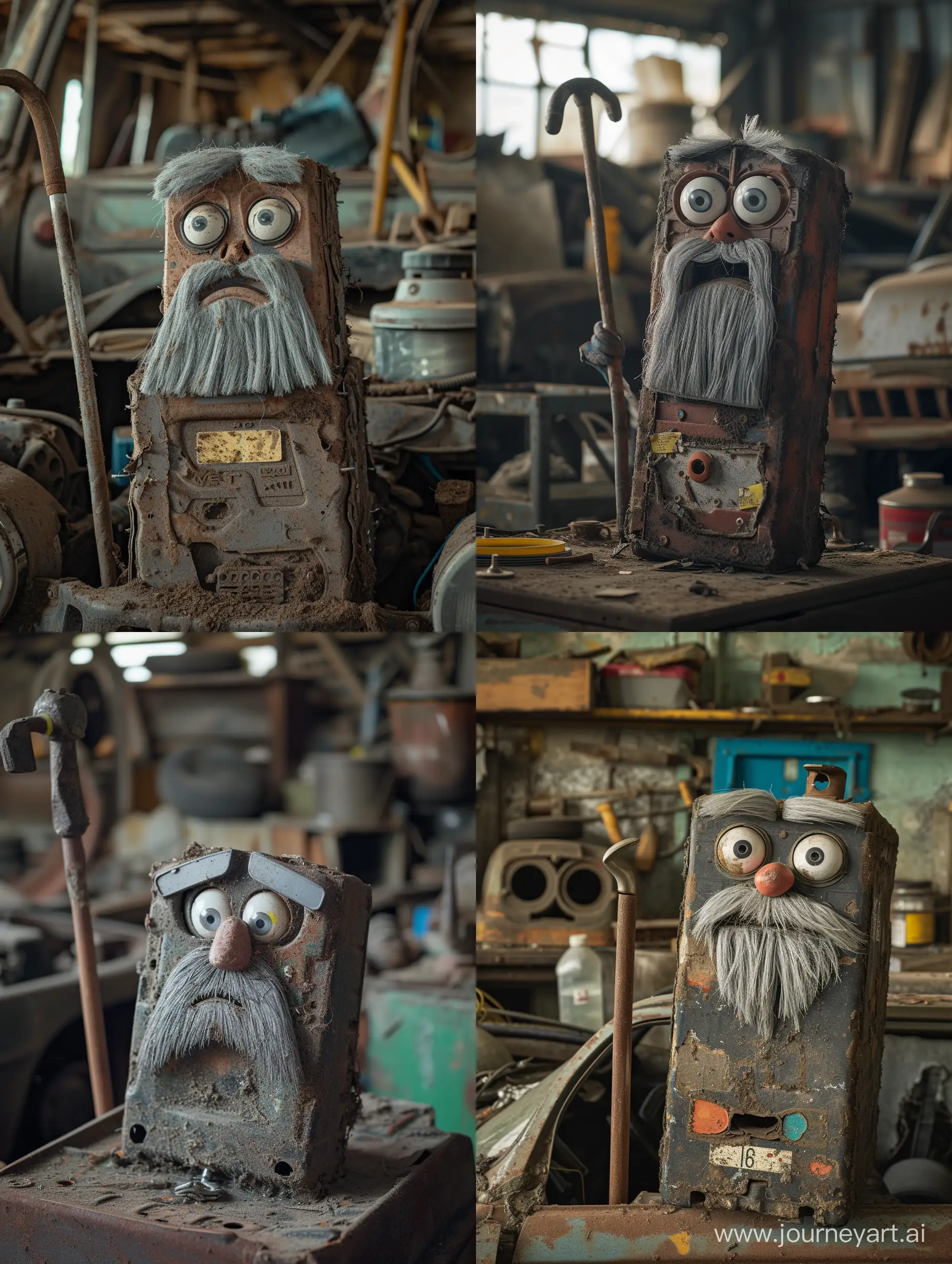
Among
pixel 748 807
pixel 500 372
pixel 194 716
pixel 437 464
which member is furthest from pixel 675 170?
pixel 194 716

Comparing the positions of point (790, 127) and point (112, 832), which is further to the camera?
point (790, 127)

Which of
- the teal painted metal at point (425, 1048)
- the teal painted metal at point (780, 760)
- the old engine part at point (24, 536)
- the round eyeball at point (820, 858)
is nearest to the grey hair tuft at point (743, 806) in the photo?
the round eyeball at point (820, 858)

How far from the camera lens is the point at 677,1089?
10.8ft

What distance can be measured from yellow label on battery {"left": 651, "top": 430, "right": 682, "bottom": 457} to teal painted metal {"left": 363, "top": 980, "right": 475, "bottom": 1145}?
267 centimetres

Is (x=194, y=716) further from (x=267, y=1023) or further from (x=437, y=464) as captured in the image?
(x=267, y=1023)

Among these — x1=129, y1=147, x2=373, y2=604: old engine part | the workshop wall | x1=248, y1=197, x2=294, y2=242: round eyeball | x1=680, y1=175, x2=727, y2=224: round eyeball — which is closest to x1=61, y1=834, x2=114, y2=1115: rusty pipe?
x1=129, y1=147, x2=373, y2=604: old engine part

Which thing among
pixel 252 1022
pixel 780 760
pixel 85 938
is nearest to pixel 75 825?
pixel 85 938

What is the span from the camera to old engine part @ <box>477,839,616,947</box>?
7.29 metres

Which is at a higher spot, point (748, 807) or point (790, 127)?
point (790, 127)

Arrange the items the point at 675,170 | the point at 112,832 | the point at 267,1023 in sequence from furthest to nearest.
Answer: the point at 112,832, the point at 675,170, the point at 267,1023

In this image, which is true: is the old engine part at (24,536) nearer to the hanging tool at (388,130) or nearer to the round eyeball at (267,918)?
the round eyeball at (267,918)

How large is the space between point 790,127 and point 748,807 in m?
11.0

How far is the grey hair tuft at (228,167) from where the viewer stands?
3.56m

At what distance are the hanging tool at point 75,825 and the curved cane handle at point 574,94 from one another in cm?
234
